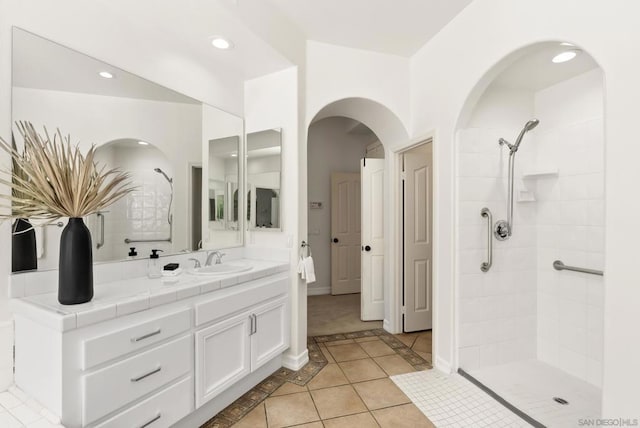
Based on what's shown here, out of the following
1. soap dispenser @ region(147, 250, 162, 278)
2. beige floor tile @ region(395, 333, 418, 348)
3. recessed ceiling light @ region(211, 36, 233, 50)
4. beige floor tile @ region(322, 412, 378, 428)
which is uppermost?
recessed ceiling light @ region(211, 36, 233, 50)

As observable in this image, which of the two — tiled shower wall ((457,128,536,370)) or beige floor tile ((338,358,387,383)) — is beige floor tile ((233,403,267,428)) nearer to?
beige floor tile ((338,358,387,383))

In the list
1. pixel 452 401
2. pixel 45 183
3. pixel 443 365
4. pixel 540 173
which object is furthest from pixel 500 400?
pixel 45 183

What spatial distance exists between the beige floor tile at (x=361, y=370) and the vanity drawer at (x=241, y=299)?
84cm

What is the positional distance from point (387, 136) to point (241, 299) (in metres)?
2.30

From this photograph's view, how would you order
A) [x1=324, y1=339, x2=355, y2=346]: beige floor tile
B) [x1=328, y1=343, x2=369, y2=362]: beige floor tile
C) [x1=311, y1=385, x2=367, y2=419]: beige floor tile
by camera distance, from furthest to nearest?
[x1=324, y1=339, x2=355, y2=346]: beige floor tile < [x1=328, y1=343, x2=369, y2=362]: beige floor tile < [x1=311, y1=385, x2=367, y2=419]: beige floor tile

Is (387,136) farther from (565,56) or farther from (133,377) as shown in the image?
(133,377)

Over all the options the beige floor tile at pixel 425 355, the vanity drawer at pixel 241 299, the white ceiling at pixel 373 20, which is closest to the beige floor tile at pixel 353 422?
the vanity drawer at pixel 241 299

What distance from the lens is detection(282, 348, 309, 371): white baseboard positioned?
8.22 ft

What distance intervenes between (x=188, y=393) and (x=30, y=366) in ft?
2.32

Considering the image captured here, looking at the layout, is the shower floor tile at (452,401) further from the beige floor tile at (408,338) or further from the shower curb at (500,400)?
the beige floor tile at (408,338)

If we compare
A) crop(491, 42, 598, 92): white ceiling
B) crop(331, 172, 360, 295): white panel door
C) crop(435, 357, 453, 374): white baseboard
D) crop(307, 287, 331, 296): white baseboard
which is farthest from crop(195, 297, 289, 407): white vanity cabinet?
crop(331, 172, 360, 295): white panel door

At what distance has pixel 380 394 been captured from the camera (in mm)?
2166

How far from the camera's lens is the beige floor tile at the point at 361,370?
239 cm

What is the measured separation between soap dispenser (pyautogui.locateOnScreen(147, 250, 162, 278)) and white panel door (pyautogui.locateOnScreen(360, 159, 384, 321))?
2293 mm
